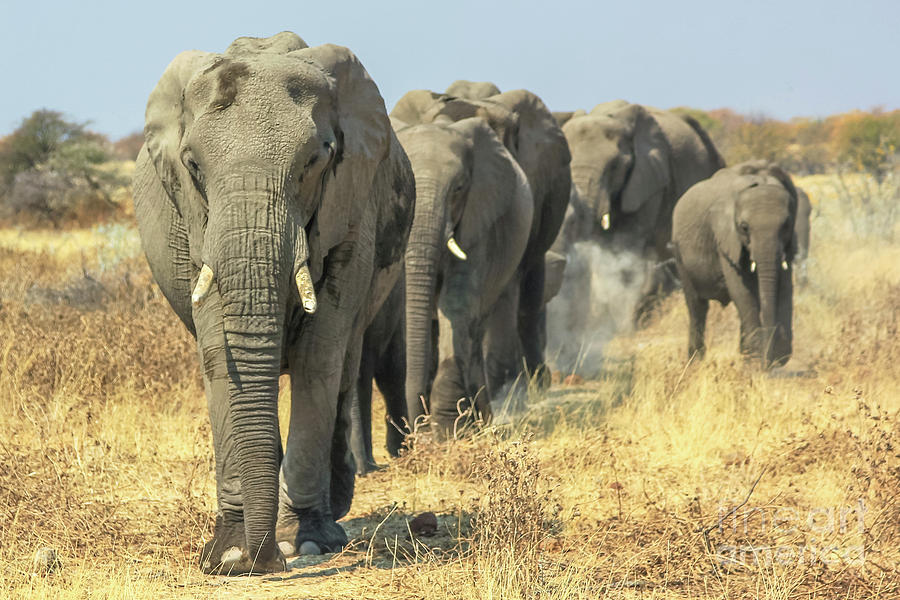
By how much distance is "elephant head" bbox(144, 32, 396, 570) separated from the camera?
4.76 metres

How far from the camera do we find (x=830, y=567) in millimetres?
5480

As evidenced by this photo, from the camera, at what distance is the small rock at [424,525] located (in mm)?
6156

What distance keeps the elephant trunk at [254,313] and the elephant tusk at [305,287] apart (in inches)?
1.9

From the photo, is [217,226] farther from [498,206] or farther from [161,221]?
[498,206]

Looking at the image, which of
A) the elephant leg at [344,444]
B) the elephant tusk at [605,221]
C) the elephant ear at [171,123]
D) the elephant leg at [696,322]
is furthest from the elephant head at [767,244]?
the elephant ear at [171,123]

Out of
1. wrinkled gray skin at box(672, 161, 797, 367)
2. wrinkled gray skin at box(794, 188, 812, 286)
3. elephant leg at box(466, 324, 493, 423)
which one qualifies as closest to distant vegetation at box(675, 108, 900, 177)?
wrinkled gray skin at box(794, 188, 812, 286)

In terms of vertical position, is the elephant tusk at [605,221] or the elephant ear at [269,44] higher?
the elephant ear at [269,44]

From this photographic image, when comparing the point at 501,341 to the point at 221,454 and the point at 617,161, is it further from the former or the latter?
the point at 617,161

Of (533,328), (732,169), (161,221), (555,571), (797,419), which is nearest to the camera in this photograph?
(555,571)

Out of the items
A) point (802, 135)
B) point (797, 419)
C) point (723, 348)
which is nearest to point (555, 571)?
point (797, 419)

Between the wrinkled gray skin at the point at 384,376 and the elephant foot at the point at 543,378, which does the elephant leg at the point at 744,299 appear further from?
the wrinkled gray skin at the point at 384,376

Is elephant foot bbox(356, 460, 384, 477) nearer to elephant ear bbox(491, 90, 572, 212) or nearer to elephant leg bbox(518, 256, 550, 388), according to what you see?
elephant leg bbox(518, 256, 550, 388)

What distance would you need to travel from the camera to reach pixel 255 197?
477 cm

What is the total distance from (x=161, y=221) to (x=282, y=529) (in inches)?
56.5
